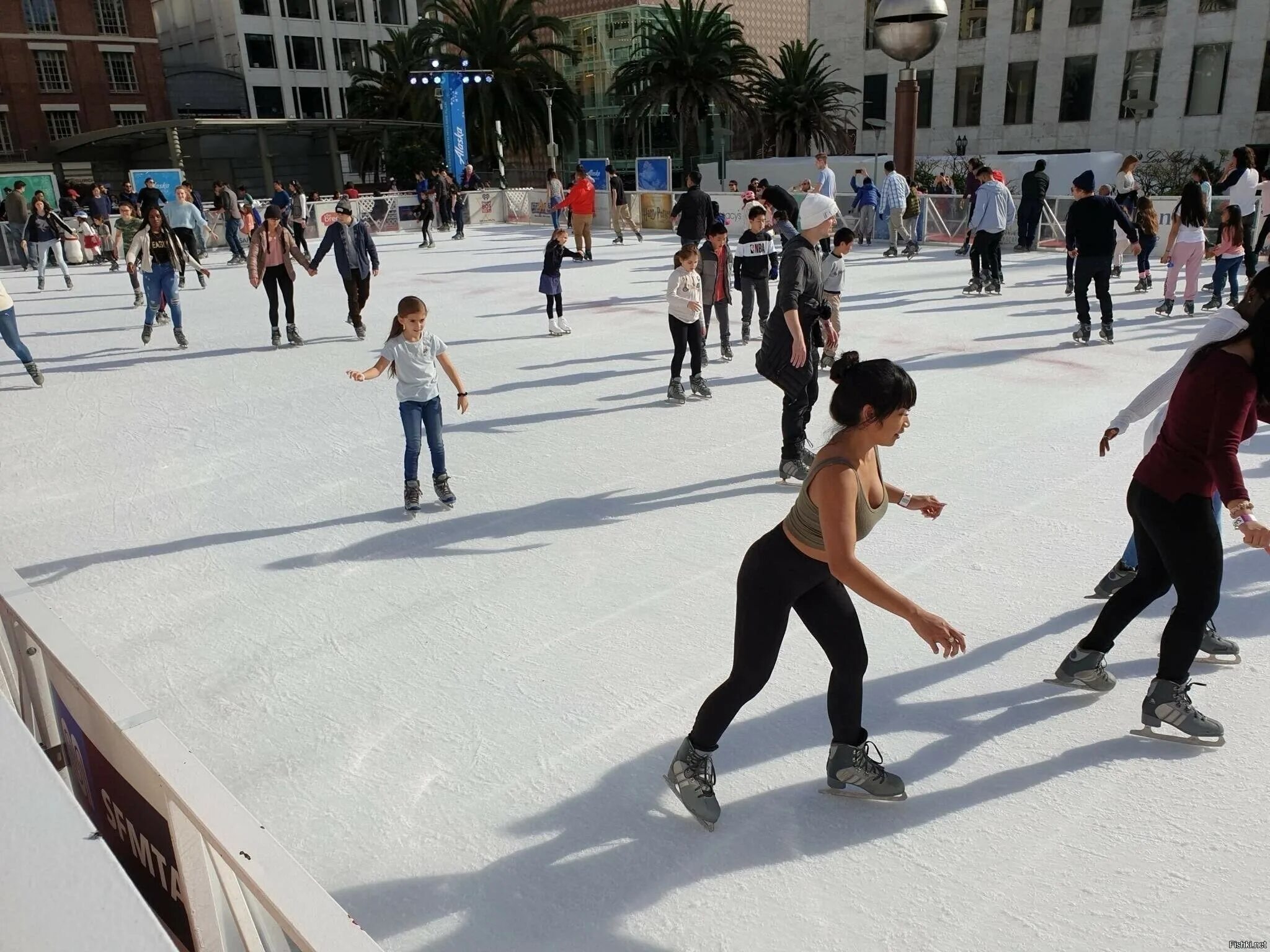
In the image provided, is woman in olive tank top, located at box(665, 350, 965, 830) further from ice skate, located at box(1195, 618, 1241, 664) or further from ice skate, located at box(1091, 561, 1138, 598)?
ice skate, located at box(1091, 561, 1138, 598)

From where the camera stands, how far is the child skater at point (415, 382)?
5.41 meters

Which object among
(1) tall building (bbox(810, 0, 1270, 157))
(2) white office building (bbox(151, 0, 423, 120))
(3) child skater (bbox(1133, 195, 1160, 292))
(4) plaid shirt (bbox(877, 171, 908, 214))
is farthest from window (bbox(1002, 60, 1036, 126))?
(2) white office building (bbox(151, 0, 423, 120))

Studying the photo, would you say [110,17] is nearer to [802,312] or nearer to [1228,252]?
[1228,252]

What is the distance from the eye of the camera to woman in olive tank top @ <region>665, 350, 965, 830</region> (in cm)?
247

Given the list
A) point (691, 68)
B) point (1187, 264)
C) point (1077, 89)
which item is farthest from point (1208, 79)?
point (1187, 264)

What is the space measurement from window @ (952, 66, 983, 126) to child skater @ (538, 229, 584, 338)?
32706mm

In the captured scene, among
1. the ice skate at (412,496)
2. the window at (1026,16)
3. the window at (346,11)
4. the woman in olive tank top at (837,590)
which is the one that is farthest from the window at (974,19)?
the woman in olive tank top at (837,590)

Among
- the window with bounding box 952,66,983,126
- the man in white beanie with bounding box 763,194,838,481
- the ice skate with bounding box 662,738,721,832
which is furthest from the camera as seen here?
the window with bounding box 952,66,983,126

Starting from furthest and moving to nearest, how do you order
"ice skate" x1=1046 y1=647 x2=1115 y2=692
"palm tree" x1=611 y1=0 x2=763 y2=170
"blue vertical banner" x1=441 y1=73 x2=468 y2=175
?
1. "palm tree" x1=611 y1=0 x2=763 y2=170
2. "blue vertical banner" x1=441 y1=73 x2=468 y2=175
3. "ice skate" x1=1046 y1=647 x2=1115 y2=692

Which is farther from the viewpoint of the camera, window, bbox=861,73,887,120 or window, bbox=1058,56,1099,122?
window, bbox=861,73,887,120

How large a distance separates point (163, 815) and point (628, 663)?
222cm

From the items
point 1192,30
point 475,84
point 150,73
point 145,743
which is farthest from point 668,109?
point 145,743

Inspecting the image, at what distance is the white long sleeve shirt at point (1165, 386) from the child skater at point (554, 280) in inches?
285

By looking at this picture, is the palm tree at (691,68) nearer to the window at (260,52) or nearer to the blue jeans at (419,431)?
the window at (260,52)
